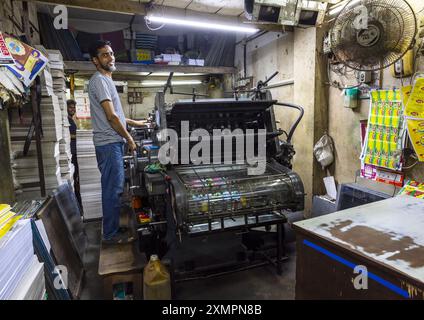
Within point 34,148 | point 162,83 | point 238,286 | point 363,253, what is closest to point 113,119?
point 34,148

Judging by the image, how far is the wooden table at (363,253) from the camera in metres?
1.03

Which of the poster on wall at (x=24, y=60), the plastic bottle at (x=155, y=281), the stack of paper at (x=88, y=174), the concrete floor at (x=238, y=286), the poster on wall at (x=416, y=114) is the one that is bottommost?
the concrete floor at (x=238, y=286)

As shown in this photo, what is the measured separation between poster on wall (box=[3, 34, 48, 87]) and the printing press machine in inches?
41.4

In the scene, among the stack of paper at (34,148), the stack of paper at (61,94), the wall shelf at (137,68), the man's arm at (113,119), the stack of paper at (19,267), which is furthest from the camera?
the wall shelf at (137,68)

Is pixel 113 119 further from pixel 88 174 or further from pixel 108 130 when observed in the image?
pixel 88 174

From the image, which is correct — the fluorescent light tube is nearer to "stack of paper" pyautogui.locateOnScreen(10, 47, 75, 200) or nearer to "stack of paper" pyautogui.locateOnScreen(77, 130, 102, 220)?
"stack of paper" pyautogui.locateOnScreen(77, 130, 102, 220)

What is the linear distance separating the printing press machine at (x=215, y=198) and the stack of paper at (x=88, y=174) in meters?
1.35

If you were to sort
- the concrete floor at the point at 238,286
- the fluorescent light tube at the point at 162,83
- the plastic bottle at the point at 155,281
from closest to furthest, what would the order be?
the plastic bottle at the point at 155,281, the concrete floor at the point at 238,286, the fluorescent light tube at the point at 162,83

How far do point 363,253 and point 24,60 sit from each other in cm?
261

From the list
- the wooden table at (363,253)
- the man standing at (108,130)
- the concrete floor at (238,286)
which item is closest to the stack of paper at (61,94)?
the man standing at (108,130)

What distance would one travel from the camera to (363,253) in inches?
44.8

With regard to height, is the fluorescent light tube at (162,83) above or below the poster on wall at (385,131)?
above

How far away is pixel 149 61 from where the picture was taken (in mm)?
5621

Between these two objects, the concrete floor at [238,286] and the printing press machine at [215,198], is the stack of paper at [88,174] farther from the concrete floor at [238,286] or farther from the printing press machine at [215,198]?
the concrete floor at [238,286]
